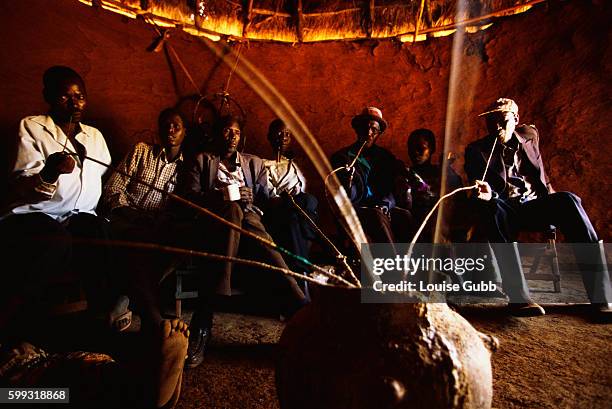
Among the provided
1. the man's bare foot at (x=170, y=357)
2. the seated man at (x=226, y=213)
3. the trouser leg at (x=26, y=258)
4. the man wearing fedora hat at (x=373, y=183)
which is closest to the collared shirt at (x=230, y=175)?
the seated man at (x=226, y=213)

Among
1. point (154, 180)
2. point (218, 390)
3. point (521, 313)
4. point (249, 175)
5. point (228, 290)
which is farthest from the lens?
point (249, 175)

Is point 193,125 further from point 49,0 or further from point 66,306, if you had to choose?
point 66,306

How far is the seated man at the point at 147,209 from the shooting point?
210cm

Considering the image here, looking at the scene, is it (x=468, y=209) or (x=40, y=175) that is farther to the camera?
(x=468, y=209)

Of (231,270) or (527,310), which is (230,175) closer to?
(231,270)

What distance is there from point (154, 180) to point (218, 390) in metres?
2.11

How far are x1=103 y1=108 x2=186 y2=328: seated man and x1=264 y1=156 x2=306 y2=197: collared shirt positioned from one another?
3.29 ft

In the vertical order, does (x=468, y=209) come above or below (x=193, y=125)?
below

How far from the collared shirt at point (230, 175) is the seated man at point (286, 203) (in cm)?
37

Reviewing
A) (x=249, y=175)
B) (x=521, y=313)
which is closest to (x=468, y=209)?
(x=521, y=313)

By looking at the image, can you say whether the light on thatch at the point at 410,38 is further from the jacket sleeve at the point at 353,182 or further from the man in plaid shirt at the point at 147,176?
the man in plaid shirt at the point at 147,176

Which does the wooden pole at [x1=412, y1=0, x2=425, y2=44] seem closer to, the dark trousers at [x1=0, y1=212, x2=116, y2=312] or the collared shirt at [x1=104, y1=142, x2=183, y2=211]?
the collared shirt at [x1=104, y1=142, x2=183, y2=211]

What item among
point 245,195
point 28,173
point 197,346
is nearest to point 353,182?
point 245,195

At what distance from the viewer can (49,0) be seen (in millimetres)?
3287
